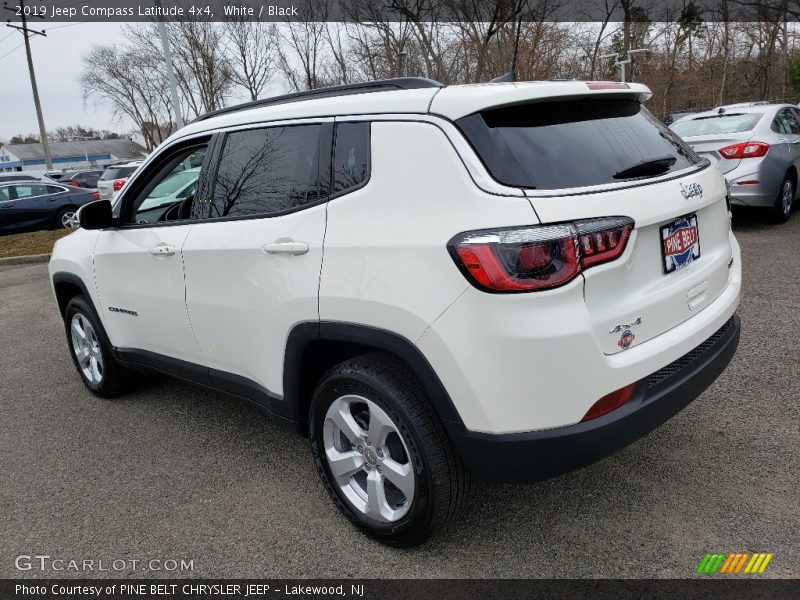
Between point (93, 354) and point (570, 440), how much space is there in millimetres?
3658

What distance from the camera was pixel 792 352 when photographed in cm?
416

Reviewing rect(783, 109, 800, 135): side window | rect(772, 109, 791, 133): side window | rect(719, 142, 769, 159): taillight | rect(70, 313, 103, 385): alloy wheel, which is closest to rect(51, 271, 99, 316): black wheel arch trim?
rect(70, 313, 103, 385): alloy wheel

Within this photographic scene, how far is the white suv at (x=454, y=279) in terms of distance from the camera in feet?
6.66

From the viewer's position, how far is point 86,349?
4.55 meters

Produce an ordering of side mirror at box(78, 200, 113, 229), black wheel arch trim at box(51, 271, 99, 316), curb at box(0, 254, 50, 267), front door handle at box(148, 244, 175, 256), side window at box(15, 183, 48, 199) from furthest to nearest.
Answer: side window at box(15, 183, 48, 199)
curb at box(0, 254, 50, 267)
black wheel arch trim at box(51, 271, 99, 316)
side mirror at box(78, 200, 113, 229)
front door handle at box(148, 244, 175, 256)

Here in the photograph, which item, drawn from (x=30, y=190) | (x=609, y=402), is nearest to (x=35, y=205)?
(x=30, y=190)

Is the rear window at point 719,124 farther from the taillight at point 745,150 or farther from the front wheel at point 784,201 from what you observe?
the front wheel at point 784,201

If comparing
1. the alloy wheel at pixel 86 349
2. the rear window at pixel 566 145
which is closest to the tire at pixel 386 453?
the rear window at pixel 566 145

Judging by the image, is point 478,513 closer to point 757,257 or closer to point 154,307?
point 154,307

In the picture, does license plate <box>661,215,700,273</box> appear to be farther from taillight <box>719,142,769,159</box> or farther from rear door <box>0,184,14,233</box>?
rear door <box>0,184,14,233</box>

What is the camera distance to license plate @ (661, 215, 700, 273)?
2.32 meters

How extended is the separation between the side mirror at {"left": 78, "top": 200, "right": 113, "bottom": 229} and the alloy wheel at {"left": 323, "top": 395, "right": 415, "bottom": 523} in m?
2.05

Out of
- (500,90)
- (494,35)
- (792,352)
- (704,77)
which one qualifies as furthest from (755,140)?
(704,77)

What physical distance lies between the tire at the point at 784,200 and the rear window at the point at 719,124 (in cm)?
84
